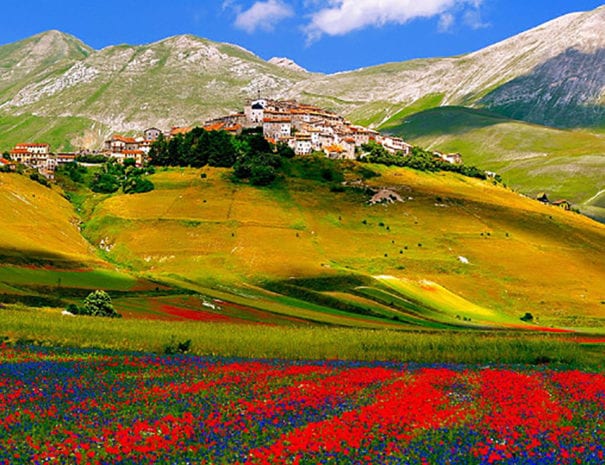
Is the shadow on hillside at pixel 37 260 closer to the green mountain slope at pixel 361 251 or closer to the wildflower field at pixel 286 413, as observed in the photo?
the green mountain slope at pixel 361 251

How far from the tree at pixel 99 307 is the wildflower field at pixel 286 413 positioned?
2838 cm

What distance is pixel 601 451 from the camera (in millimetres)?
17234

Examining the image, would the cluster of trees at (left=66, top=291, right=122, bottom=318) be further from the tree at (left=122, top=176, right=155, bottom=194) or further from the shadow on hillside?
the tree at (left=122, top=176, right=155, bottom=194)

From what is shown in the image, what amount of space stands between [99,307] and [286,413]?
146 feet

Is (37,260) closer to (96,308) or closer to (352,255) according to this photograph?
(96,308)

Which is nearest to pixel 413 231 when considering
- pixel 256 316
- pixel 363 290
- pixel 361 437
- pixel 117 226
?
pixel 363 290

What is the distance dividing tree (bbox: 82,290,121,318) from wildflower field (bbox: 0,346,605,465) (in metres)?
28.4

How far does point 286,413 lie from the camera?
22.2 meters

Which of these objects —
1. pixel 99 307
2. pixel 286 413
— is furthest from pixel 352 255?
pixel 286 413

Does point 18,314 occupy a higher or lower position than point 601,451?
lower

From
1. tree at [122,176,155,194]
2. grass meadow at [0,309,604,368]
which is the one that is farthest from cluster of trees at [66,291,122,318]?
tree at [122,176,155,194]

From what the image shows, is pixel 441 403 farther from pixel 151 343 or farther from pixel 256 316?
pixel 256 316

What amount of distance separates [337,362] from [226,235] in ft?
395

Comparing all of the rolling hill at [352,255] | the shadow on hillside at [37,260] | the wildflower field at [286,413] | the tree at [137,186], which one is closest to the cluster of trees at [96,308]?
the rolling hill at [352,255]
